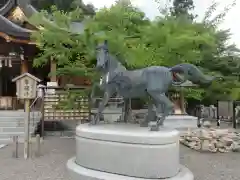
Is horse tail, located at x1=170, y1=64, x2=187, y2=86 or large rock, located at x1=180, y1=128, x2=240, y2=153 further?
large rock, located at x1=180, y1=128, x2=240, y2=153

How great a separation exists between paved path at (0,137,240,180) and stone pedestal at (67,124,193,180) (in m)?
0.74

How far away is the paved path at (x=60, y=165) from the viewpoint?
5.29 meters

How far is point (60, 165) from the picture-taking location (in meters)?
6.04

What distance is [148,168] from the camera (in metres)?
4.22

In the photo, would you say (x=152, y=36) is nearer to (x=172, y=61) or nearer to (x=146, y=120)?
(x=172, y=61)

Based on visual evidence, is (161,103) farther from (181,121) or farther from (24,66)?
(24,66)

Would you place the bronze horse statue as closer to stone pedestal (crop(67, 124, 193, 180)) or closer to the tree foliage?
stone pedestal (crop(67, 124, 193, 180))

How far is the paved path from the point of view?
529 cm

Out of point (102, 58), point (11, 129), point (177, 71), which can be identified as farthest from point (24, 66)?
point (177, 71)

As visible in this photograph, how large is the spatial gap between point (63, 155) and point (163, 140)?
12.1ft

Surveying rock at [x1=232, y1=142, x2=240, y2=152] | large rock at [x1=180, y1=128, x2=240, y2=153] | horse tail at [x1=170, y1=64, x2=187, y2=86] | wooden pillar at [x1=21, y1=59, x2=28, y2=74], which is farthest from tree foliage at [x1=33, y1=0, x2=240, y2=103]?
wooden pillar at [x1=21, y1=59, x2=28, y2=74]

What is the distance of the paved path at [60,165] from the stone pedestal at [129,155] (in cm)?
74

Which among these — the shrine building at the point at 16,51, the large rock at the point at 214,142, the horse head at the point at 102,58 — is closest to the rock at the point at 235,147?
the large rock at the point at 214,142

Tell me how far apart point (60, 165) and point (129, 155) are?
2318 mm
